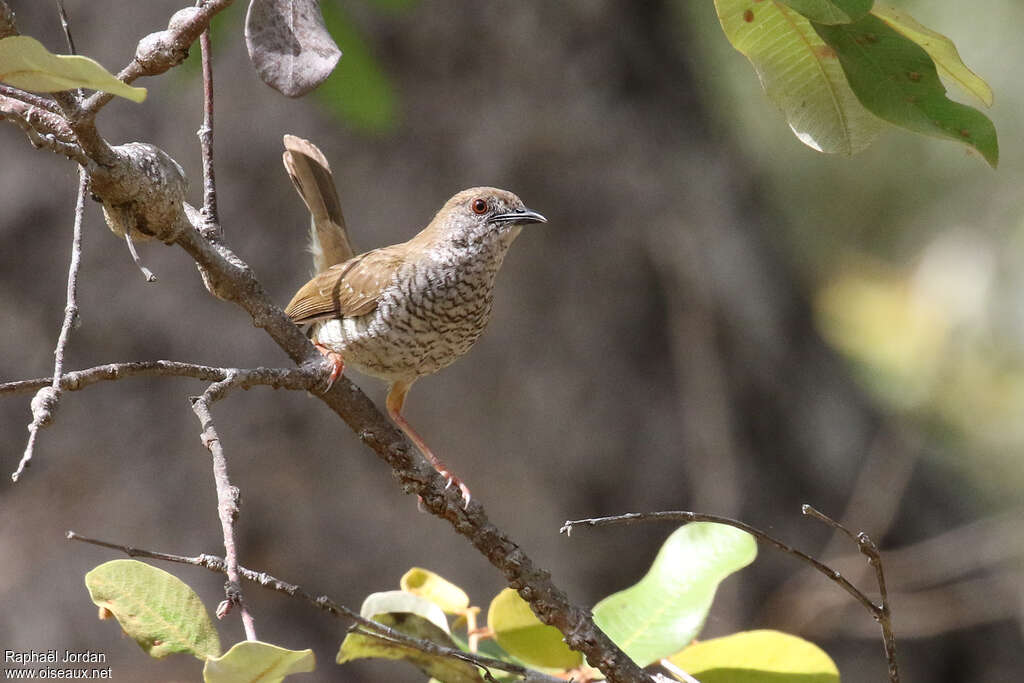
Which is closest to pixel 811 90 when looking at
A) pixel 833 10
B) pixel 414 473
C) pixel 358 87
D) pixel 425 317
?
pixel 833 10

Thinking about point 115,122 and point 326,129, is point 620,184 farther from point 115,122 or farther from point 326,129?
point 115,122

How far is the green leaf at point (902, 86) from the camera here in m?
1.52

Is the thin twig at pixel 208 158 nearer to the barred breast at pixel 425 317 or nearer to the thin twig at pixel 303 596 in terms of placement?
the thin twig at pixel 303 596

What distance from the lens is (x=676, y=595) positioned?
82.0 inches

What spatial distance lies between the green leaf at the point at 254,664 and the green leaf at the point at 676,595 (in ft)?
3.07

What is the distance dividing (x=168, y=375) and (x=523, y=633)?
92cm

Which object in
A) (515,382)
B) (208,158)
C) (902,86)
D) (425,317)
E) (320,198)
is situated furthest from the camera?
(515,382)

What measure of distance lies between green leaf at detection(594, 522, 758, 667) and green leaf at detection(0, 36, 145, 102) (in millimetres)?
1437

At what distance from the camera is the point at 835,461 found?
6.11 meters

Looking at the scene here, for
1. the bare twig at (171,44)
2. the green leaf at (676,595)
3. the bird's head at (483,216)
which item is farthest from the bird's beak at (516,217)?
the bare twig at (171,44)

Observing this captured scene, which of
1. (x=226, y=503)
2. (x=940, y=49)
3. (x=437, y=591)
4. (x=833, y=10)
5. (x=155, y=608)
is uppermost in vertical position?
(x=940, y=49)

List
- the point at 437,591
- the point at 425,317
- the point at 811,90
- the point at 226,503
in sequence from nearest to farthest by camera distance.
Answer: the point at 226,503
the point at 811,90
the point at 437,591
the point at 425,317

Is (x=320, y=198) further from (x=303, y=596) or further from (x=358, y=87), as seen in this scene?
(x=303, y=596)

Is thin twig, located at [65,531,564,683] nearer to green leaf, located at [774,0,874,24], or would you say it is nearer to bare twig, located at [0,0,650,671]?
bare twig, located at [0,0,650,671]
